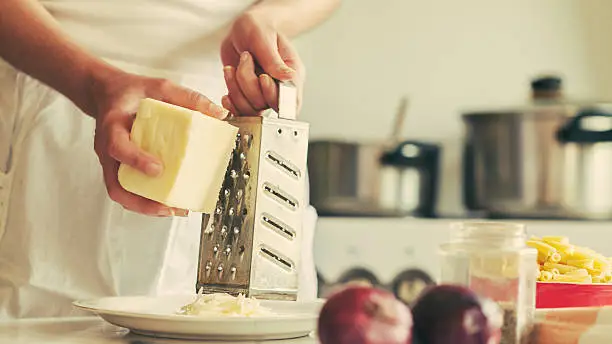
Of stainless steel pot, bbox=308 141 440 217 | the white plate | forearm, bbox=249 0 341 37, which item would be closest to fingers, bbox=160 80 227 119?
the white plate

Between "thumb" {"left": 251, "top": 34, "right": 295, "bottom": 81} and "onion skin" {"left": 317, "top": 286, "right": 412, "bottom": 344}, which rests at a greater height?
"thumb" {"left": 251, "top": 34, "right": 295, "bottom": 81}

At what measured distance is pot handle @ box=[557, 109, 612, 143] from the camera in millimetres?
2205

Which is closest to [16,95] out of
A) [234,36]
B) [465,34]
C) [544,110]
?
[234,36]

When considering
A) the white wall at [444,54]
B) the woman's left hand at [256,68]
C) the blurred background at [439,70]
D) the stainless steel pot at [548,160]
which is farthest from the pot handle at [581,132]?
the woman's left hand at [256,68]

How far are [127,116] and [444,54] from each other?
2024 mm

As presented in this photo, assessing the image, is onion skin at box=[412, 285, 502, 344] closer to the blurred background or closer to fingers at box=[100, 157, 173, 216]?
fingers at box=[100, 157, 173, 216]

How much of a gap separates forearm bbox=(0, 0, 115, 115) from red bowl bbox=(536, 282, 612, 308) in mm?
578

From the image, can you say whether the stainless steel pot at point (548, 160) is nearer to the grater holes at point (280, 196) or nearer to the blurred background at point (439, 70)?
the blurred background at point (439, 70)

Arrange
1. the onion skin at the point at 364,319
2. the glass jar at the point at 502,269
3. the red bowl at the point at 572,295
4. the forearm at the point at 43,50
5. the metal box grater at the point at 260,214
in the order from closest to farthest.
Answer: the onion skin at the point at 364,319, the glass jar at the point at 502,269, the red bowl at the point at 572,295, the metal box grater at the point at 260,214, the forearm at the point at 43,50

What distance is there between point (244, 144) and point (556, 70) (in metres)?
2.07

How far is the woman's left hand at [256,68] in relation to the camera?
1068mm

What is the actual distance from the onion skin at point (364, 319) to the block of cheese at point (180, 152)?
31cm

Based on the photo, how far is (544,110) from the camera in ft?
7.41

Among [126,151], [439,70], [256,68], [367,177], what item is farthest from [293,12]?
[439,70]
